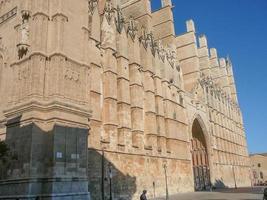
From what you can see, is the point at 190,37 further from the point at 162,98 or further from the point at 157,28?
the point at 162,98

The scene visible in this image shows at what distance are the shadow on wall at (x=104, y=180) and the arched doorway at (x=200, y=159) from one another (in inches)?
721

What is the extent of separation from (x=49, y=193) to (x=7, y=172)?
265 centimetres

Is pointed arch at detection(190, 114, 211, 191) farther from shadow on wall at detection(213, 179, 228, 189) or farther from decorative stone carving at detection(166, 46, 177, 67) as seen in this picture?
decorative stone carving at detection(166, 46, 177, 67)

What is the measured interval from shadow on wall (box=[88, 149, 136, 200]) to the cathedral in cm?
6

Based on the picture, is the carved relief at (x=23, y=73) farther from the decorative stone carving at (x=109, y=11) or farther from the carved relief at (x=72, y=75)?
the decorative stone carving at (x=109, y=11)

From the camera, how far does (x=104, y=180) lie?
60.2 ft

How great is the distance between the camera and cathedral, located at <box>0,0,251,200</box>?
13.0 metres

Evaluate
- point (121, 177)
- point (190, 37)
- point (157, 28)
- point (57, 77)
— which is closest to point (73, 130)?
point (57, 77)

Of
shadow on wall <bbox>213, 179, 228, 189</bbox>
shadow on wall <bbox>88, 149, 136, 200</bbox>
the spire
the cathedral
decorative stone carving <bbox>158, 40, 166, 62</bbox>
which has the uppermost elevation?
the spire

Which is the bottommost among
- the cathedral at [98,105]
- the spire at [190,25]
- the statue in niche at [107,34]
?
the cathedral at [98,105]

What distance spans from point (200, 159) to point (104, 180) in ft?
77.1

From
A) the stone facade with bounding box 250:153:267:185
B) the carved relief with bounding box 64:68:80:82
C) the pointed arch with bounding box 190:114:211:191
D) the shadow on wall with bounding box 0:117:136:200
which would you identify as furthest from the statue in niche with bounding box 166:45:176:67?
the stone facade with bounding box 250:153:267:185

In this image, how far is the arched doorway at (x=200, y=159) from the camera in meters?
36.9

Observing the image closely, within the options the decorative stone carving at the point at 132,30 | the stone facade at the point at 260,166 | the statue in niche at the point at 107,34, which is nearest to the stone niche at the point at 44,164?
the statue in niche at the point at 107,34
